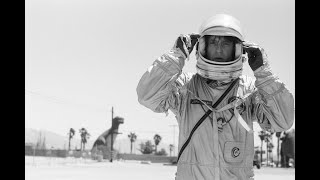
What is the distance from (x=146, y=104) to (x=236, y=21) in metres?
0.73

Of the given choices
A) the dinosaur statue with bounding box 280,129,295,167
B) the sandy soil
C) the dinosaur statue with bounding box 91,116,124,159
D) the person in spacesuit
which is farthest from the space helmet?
the dinosaur statue with bounding box 91,116,124,159

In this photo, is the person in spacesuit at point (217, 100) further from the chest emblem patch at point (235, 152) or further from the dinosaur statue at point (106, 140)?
the dinosaur statue at point (106, 140)

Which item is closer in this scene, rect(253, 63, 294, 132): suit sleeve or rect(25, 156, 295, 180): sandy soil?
rect(253, 63, 294, 132): suit sleeve

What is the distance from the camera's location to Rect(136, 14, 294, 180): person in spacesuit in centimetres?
294

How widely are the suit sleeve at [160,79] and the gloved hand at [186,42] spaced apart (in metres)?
0.03

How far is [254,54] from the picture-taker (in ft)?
9.89

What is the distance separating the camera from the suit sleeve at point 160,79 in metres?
2.90

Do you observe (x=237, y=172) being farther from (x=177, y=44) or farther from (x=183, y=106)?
(x=177, y=44)

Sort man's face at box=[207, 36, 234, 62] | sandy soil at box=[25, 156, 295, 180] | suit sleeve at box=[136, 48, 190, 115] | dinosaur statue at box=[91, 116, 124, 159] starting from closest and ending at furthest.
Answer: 1. suit sleeve at box=[136, 48, 190, 115]
2. man's face at box=[207, 36, 234, 62]
3. sandy soil at box=[25, 156, 295, 180]
4. dinosaur statue at box=[91, 116, 124, 159]

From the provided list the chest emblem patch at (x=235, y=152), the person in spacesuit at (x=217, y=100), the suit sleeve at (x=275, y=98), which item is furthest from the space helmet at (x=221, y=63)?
the chest emblem patch at (x=235, y=152)

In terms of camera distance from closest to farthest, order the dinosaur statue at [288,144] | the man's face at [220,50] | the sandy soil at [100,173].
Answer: the man's face at [220,50] < the sandy soil at [100,173] < the dinosaur statue at [288,144]

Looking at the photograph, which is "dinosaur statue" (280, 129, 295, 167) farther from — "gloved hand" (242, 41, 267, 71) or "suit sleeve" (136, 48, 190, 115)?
"suit sleeve" (136, 48, 190, 115)

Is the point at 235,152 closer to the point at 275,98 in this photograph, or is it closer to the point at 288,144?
the point at 275,98
